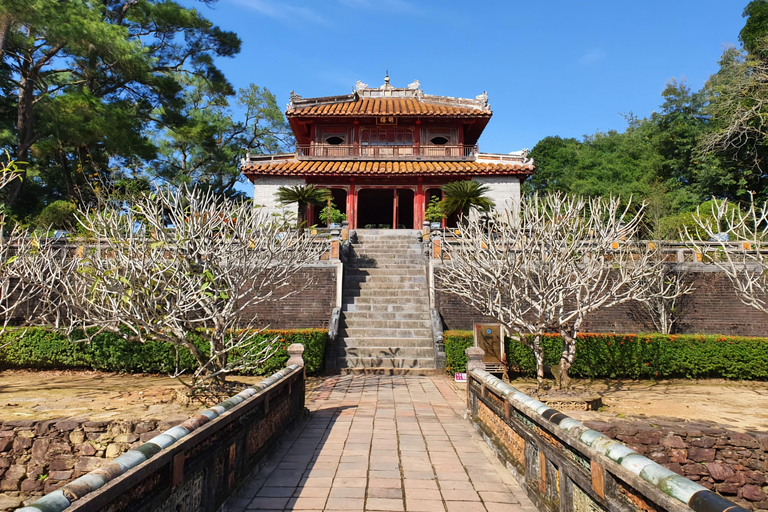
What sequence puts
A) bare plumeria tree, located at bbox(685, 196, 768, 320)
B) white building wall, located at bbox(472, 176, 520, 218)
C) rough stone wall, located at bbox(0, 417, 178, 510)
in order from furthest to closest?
white building wall, located at bbox(472, 176, 520, 218) < bare plumeria tree, located at bbox(685, 196, 768, 320) < rough stone wall, located at bbox(0, 417, 178, 510)

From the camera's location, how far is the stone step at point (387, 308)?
43.8ft

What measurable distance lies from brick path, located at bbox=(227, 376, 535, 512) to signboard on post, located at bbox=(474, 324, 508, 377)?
288 centimetres

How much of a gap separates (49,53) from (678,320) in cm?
2399

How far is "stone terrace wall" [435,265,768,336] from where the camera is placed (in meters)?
13.3

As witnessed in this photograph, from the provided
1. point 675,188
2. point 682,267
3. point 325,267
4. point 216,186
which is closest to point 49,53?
point 216,186

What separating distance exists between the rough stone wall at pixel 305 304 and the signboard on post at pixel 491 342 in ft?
14.7

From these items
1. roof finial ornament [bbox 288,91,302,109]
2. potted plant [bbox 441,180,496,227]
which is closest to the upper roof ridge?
roof finial ornament [bbox 288,91,302,109]

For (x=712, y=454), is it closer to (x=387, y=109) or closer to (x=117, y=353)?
(x=117, y=353)

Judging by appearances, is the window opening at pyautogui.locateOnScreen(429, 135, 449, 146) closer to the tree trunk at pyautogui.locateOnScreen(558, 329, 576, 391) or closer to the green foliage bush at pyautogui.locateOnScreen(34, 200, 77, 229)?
the green foliage bush at pyautogui.locateOnScreen(34, 200, 77, 229)

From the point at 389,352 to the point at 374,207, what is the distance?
14.6m

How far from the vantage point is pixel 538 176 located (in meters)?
37.2

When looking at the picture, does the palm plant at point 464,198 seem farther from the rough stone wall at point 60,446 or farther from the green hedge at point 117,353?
the rough stone wall at point 60,446

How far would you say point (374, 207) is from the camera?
25.5 m

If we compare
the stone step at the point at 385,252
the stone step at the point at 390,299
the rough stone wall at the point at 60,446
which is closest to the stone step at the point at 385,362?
the stone step at the point at 390,299
